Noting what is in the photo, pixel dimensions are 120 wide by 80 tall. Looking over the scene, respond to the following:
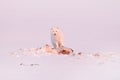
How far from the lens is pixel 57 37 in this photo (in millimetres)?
15172

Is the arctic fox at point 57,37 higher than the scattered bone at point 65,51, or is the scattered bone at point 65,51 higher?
the arctic fox at point 57,37

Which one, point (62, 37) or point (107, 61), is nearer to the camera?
point (107, 61)

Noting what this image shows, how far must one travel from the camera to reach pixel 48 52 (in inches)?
581

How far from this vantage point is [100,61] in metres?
13.5

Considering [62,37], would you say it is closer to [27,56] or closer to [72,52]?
[72,52]

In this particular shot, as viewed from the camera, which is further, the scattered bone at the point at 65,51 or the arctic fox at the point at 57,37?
the arctic fox at the point at 57,37

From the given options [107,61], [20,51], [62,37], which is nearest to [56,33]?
[62,37]

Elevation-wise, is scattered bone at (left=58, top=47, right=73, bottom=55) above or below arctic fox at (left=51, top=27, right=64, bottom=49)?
below

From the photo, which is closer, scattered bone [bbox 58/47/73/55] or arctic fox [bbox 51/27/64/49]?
scattered bone [bbox 58/47/73/55]

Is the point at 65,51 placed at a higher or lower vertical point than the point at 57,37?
lower

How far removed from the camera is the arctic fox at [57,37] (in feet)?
Result: 49.4

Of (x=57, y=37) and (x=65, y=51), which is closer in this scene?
(x=65, y=51)

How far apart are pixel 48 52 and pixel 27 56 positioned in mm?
925

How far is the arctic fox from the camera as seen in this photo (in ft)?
49.4
